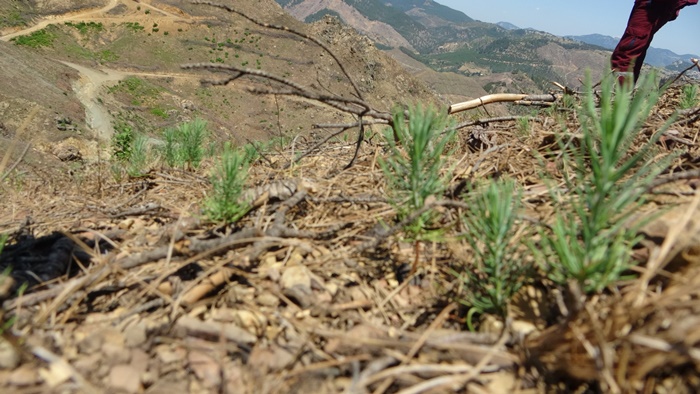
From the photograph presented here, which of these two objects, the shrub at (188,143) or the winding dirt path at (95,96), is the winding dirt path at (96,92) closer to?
the winding dirt path at (95,96)

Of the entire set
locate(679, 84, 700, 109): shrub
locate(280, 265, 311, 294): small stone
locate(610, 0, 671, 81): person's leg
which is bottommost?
locate(280, 265, 311, 294): small stone

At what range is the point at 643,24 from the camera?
13.0 feet

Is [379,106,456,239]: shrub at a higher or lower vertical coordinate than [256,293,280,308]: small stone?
higher

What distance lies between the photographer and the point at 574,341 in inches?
31.3

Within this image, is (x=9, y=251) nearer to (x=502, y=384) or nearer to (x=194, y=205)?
(x=194, y=205)

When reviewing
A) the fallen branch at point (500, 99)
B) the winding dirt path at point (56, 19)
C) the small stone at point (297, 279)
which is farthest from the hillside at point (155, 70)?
the small stone at point (297, 279)

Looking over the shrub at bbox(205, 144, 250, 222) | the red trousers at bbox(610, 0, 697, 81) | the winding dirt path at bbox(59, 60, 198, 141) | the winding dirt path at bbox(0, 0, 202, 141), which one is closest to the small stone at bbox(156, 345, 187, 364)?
the shrub at bbox(205, 144, 250, 222)

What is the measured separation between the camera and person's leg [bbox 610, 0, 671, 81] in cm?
389

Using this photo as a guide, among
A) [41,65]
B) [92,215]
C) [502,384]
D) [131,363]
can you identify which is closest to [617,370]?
[502,384]

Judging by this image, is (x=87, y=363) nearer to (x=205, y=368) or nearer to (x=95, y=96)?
(x=205, y=368)

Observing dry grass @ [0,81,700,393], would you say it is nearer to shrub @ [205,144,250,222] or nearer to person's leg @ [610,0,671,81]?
shrub @ [205,144,250,222]

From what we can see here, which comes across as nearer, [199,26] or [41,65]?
[41,65]

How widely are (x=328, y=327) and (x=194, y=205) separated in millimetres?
1145

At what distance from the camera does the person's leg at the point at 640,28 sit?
3.89 m
